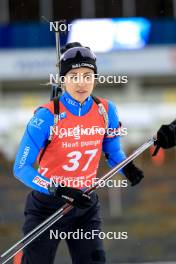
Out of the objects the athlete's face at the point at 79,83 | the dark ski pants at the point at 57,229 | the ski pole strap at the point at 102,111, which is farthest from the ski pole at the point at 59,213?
the athlete's face at the point at 79,83

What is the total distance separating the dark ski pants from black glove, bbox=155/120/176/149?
1.27 ft

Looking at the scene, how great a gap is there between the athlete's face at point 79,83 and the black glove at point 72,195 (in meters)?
0.39

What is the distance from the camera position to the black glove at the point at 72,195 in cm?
277

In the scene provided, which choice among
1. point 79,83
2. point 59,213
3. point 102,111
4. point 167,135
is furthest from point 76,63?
point 59,213

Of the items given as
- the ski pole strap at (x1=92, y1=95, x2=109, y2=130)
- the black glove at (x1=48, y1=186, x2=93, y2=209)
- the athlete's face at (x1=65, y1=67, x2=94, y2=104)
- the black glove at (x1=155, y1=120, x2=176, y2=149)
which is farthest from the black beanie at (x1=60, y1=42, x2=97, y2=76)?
the black glove at (x1=48, y1=186, x2=93, y2=209)

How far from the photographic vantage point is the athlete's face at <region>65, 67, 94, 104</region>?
288cm

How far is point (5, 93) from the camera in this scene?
13906 mm

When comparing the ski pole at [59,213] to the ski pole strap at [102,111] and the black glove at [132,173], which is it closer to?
the black glove at [132,173]

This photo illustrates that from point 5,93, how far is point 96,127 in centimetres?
1116

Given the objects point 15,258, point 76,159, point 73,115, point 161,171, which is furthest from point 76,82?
point 161,171

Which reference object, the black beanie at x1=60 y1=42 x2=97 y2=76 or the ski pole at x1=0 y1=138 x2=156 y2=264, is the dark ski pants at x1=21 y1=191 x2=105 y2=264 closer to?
the ski pole at x1=0 y1=138 x2=156 y2=264

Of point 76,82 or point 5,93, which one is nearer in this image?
point 76,82

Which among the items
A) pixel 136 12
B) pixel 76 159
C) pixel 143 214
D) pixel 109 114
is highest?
pixel 136 12

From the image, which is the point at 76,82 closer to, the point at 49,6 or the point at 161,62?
the point at 49,6
